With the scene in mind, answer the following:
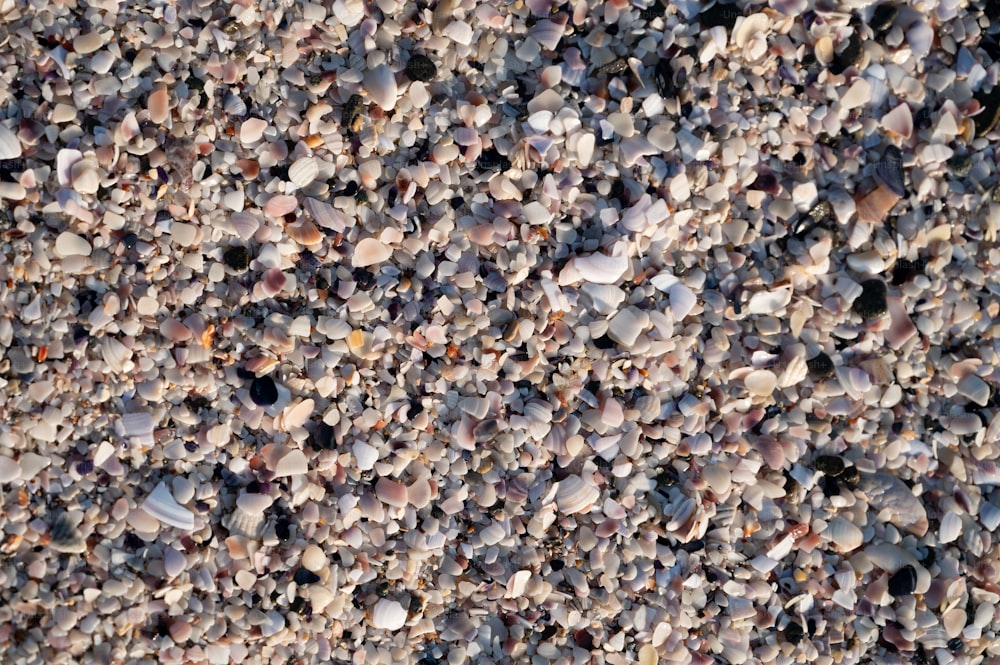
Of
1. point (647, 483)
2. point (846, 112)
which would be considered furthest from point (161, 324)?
point (846, 112)

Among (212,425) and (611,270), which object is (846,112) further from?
(212,425)

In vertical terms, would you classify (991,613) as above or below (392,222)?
below

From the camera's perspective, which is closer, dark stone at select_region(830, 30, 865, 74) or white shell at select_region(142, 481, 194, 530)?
white shell at select_region(142, 481, 194, 530)

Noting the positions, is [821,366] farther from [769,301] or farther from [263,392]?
[263,392]

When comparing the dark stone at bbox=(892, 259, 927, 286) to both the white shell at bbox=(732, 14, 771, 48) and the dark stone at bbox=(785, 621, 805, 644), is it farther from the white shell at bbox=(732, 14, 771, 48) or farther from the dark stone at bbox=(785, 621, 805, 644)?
the dark stone at bbox=(785, 621, 805, 644)

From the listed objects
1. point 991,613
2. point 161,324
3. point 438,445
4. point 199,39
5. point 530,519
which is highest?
point 199,39

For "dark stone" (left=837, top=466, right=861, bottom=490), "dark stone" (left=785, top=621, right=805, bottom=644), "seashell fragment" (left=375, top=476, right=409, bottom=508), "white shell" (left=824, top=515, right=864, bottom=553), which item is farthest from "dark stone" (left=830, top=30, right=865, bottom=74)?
"seashell fragment" (left=375, top=476, right=409, bottom=508)
